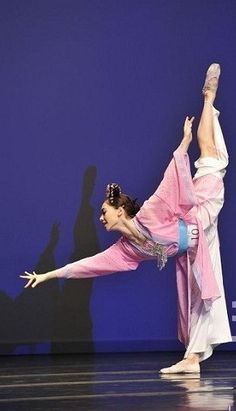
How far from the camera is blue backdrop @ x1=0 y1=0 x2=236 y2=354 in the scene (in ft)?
16.0

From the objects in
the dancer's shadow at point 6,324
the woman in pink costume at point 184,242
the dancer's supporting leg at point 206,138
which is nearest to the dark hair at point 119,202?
the woman in pink costume at point 184,242

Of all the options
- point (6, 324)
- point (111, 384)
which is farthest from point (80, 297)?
point (111, 384)

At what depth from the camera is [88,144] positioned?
4.96 metres

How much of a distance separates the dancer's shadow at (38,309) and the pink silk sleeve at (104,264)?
914mm

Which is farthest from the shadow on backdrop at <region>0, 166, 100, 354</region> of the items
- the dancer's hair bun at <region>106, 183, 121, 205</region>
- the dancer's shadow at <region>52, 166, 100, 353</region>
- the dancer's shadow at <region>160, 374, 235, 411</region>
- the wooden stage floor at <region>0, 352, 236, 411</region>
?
the dancer's shadow at <region>160, 374, 235, 411</region>

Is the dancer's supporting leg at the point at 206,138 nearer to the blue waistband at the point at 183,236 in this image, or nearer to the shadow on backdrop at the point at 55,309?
the blue waistband at the point at 183,236

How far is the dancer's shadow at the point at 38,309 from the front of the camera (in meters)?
4.88

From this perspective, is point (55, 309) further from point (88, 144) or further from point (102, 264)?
point (102, 264)

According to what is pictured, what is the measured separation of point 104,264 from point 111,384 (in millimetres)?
574

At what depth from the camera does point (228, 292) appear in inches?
199

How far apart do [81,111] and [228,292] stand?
1.11m

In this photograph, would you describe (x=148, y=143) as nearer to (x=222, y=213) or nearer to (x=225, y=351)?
(x=222, y=213)

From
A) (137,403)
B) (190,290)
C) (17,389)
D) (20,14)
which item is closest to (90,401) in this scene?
(137,403)

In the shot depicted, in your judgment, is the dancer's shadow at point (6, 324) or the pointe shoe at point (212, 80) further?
the dancer's shadow at point (6, 324)
